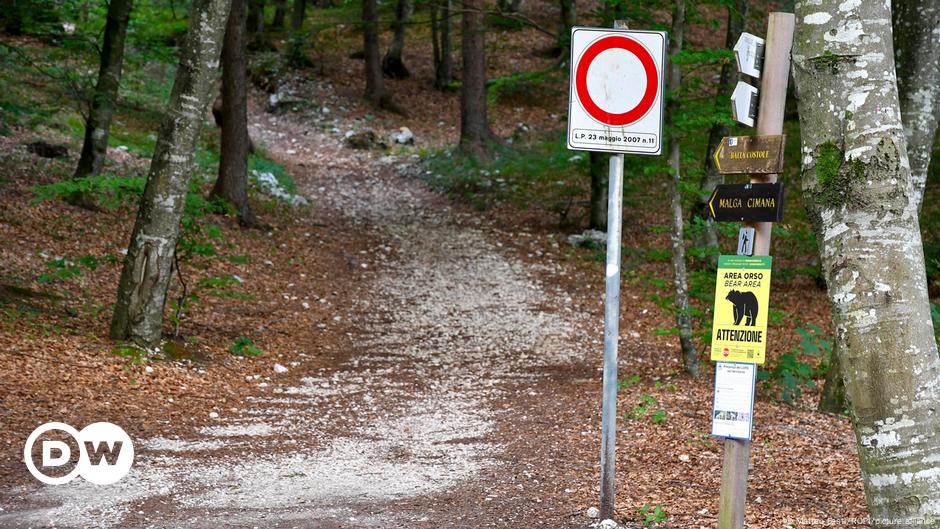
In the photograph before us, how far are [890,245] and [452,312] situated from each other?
9596 millimetres

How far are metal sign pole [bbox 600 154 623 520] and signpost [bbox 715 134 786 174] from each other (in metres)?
0.62

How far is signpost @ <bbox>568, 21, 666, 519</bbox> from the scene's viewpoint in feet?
15.1

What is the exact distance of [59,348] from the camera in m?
8.24

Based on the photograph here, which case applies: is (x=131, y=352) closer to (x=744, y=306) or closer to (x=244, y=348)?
(x=244, y=348)

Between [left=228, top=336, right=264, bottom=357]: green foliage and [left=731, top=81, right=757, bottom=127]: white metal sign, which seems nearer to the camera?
[left=731, top=81, right=757, bottom=127]: white metal sign

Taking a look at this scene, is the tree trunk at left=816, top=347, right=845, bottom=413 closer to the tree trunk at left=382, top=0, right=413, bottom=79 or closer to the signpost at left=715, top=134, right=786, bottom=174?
the signpost at left=715, top=134, right=786, bottom=174

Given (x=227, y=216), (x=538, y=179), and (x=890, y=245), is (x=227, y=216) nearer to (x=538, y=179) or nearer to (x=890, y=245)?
(x=538, y=179)

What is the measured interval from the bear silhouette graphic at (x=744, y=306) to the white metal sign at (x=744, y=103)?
0.84 metres

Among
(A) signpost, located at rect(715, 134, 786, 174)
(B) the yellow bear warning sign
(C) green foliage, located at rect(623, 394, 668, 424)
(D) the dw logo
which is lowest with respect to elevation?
(D) the dw logo

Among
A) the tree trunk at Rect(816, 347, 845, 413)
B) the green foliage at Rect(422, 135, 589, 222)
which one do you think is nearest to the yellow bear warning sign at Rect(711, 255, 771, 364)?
the tree trunk at Rect(816, 347, 845, 413)

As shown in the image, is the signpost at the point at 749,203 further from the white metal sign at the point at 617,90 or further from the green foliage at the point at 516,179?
the green foliage at the point at 516,179

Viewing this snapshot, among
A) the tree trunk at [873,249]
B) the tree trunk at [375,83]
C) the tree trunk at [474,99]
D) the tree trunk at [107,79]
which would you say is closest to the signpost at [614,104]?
the tree trunk at [873,249]

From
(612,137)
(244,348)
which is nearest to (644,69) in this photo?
(612,137)

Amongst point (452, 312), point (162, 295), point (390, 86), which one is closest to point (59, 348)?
point (162, 295)
